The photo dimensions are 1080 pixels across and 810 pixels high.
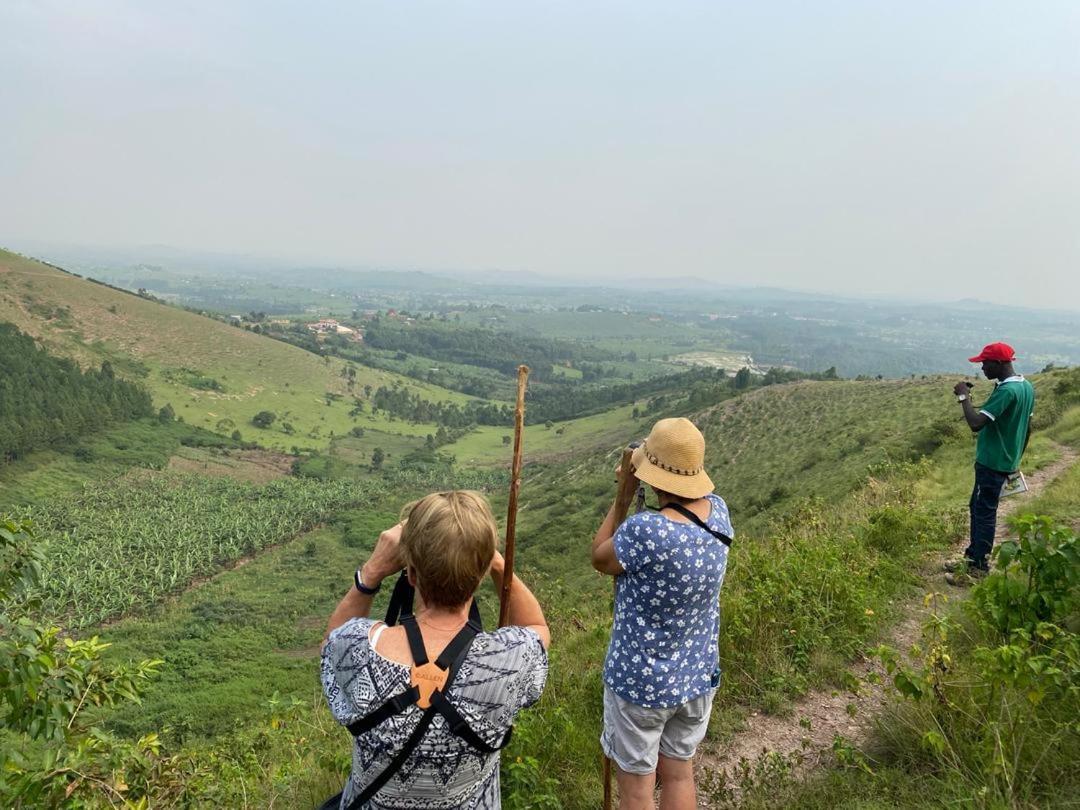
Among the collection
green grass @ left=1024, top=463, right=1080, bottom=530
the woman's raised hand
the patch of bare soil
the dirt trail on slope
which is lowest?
the patch of bare soil

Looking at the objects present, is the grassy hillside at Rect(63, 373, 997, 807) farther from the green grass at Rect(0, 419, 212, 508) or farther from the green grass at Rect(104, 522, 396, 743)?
the green grass at Rect(0, 419, 212, 508)

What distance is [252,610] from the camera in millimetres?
47562

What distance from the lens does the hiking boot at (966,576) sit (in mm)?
5230

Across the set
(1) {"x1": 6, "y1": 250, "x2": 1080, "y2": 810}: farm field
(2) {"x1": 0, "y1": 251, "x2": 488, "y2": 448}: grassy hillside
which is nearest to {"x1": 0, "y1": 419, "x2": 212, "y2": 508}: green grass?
(1) {"x1": 6, "y1": 250, "x2": 1080, "y2": 810}: farm field

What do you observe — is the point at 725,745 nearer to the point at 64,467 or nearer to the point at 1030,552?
the point at 1030,552

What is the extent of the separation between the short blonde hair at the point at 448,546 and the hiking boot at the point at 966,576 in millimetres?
5300

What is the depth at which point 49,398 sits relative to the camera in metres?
85.2

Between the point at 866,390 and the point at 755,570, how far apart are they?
43787mm

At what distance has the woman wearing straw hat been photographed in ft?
7.59

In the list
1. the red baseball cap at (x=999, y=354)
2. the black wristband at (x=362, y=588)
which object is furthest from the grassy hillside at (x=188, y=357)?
the black wristband at (x=362, y=588)

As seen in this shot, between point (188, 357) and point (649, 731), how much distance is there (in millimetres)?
131190

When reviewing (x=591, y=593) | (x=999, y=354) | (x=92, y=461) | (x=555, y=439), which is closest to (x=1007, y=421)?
(x=999, y=354)

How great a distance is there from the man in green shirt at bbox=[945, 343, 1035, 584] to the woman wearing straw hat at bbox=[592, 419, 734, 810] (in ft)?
12.0

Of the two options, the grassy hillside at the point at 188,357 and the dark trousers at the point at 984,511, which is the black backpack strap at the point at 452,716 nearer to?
the dark trousers at the point at 984,511
